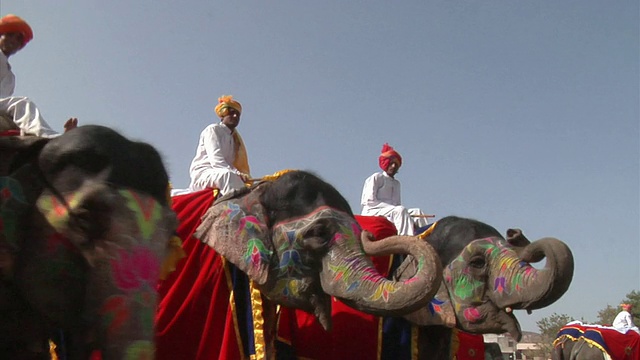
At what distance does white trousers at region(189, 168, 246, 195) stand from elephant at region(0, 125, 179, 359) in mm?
2907

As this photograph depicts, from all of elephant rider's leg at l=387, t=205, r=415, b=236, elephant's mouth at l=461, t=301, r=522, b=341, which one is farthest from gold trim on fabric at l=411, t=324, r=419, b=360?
elephant rider's leg at l=387, t=205, r=415, b=236

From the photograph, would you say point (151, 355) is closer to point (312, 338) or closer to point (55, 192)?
point (55, 192)

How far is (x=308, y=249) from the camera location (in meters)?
4.42

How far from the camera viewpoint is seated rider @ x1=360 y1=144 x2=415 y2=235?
7.62 m

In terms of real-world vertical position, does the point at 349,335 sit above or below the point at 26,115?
below

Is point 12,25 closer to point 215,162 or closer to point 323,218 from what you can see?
point 215,162

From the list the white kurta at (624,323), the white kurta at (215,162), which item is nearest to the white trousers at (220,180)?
the white kurta at (215,162)

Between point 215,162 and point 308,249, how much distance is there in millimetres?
1769

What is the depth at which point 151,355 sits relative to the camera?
2250 millimetres

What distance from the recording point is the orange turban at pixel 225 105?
6.23 meters

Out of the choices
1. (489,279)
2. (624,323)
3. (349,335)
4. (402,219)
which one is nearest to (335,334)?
(349,335)

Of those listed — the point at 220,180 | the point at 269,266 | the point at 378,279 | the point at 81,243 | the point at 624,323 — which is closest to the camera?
the point at 81,243

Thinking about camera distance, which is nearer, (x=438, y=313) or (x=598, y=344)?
(x=438, y=313)

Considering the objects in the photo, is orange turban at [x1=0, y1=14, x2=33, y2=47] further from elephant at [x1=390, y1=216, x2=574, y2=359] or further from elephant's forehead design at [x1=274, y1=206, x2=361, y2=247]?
elephant at [x1=390, y1=216, x2=574, y2=359]
